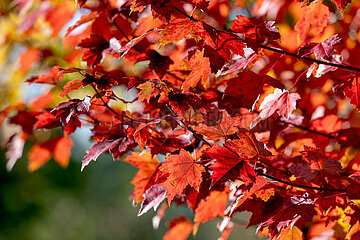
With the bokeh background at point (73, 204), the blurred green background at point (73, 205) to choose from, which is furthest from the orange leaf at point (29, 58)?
the blurred green background at point (73, 205)

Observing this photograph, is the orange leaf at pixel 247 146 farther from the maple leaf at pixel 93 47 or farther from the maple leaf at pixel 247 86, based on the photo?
the maple leaf at pixel 93 47

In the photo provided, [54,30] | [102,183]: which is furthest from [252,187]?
[102,183]

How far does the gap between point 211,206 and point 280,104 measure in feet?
1.41

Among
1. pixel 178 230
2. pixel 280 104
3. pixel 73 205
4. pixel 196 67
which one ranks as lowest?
pixel 73 205

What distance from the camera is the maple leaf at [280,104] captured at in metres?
0.80

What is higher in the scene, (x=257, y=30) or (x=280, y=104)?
(x=257, y=30)

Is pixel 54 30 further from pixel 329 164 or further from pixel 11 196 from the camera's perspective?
pixel 11 196

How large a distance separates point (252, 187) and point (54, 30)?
1.11 meters

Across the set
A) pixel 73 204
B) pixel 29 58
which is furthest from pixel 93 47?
pixel 73 204

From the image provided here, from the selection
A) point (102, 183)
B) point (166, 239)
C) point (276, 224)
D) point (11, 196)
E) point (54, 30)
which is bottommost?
point (102, 183)

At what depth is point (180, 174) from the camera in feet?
2.40

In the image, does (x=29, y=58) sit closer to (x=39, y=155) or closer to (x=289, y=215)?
(x=39, y=155)

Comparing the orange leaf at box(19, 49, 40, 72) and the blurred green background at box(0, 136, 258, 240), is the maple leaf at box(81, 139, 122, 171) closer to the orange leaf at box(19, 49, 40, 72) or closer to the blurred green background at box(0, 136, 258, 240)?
the orange leaf at box(19, 49, 40, 72)

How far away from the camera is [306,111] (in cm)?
128
